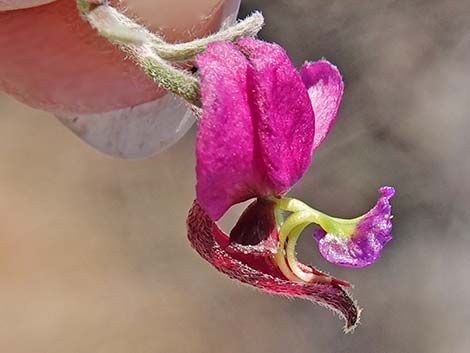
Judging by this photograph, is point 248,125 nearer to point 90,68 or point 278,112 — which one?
point 278,112

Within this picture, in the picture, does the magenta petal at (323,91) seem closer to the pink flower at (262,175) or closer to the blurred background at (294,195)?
the pink flower at (262,175)

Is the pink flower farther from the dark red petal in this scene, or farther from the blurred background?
the blurred background

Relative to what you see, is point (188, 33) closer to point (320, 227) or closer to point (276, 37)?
point (320, 227)

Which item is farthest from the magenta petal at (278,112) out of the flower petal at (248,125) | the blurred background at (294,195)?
the blurred background at (294,195)

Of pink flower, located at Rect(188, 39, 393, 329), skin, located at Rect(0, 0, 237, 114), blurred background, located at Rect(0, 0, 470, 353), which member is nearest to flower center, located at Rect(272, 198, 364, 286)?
pink flower, located at Rect(188, 39, 393, 329)

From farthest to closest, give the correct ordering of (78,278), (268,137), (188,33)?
(78,278) < (188,33) < (268,137)

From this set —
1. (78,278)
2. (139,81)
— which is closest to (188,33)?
(139,81)
